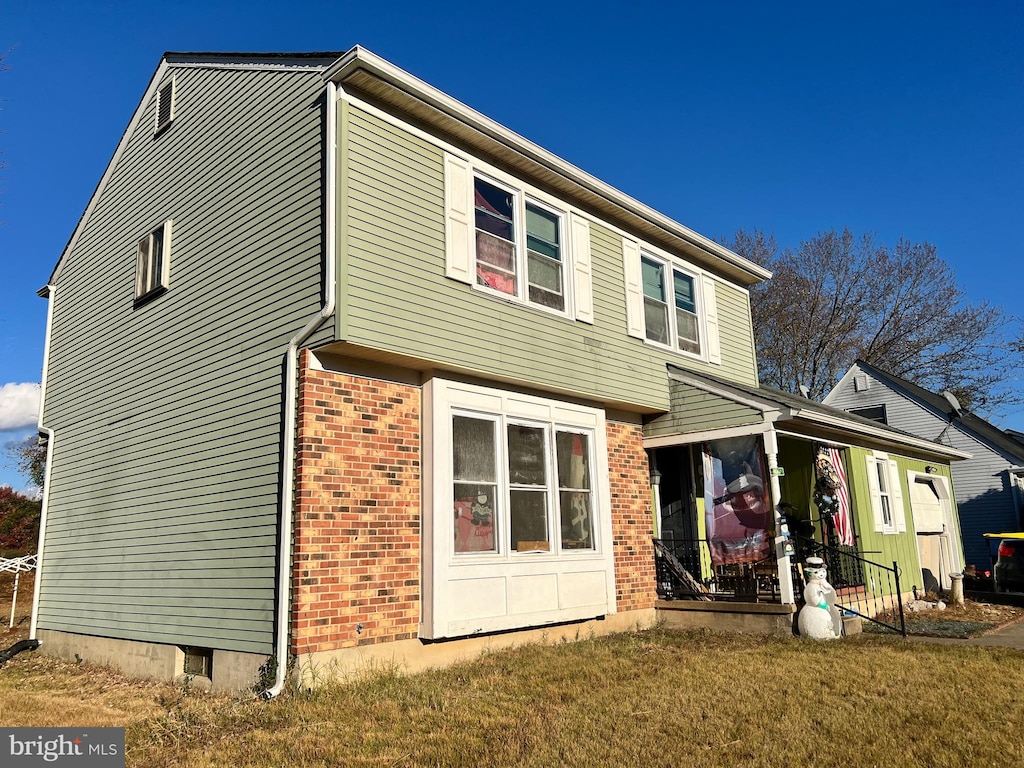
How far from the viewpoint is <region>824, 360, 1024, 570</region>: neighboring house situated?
22469mm

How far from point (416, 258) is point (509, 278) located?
154 centimetres

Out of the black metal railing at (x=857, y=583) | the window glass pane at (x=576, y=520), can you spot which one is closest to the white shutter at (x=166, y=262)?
the window glass pane at (x=576, y=520)

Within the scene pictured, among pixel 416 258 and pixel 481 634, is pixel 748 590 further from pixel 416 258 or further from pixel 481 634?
pixel 416 258

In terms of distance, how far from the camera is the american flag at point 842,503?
12219 millimetres

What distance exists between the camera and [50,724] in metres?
6.50

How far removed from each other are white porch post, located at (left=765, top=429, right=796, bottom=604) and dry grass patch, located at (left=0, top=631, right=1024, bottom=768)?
138 cm

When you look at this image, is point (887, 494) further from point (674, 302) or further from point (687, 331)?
point (674, 302)

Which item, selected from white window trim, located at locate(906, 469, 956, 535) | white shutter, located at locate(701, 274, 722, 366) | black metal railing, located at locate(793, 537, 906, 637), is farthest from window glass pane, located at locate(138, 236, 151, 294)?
white window trim, located at locate(906, 469, 956, 535)

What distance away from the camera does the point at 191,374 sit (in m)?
9.20

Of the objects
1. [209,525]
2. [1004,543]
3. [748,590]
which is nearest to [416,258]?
[209,525]

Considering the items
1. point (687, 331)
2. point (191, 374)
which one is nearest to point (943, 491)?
point (687, 331)

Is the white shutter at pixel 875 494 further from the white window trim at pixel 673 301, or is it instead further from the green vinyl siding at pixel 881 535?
the white window trim at pixel 673 301

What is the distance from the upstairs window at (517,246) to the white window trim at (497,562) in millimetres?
1318

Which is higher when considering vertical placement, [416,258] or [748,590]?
[416,258]
